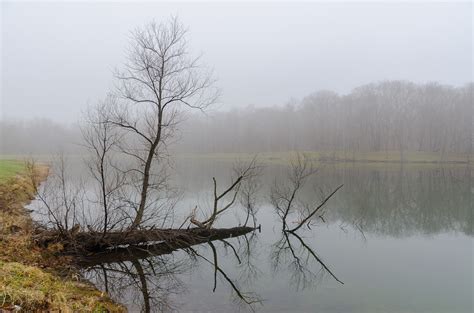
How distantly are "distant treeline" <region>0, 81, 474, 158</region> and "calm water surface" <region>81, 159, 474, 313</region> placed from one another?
54568 millimetres

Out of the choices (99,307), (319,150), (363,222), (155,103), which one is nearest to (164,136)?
(155,103)

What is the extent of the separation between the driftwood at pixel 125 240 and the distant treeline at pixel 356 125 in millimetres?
56051

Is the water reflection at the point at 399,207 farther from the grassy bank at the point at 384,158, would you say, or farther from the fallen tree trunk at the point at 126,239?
the grassy bank at the point at 384,158

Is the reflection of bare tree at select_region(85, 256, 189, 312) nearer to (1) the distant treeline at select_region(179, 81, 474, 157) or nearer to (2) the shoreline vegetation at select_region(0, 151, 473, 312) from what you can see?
(2) the shoreline vegetation at select_region(0, 151, 473, 312)

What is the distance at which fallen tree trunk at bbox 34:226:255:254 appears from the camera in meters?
11.4

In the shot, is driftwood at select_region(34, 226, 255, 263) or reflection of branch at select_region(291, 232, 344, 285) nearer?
driftwood at select_region(34, 226, 255, 263)

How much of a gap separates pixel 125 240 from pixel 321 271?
6.53 meters

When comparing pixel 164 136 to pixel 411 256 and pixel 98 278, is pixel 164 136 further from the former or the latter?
pixel 411 256

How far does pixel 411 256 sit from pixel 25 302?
12.9 metres

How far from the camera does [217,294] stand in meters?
9.81

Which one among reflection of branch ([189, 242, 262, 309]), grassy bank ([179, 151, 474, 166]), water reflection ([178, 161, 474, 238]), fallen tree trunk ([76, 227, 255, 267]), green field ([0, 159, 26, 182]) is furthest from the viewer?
grassy bank ([179, 151, 474, 166])

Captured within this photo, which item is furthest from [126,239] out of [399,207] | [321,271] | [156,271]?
[399,207]

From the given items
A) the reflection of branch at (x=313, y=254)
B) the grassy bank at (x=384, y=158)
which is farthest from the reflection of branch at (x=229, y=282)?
the grassy bank at (x=384, y=158)

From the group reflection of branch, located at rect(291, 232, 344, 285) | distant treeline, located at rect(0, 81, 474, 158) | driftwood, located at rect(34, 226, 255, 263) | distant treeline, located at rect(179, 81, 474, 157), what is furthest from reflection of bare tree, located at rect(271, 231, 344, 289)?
distant treeline, located at rect(179, 81, 474, 157)
